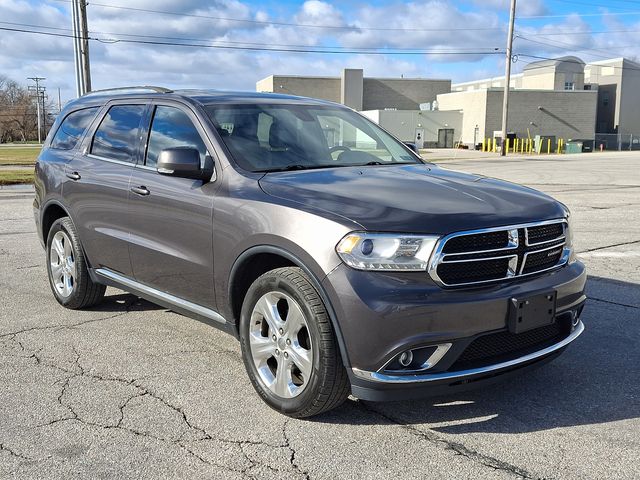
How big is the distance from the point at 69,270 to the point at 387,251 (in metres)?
3.71

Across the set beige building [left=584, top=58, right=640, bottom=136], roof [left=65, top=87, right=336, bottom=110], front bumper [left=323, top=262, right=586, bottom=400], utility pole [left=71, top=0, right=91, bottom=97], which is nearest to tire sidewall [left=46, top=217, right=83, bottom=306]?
roof [left=65, top=87, right=336, bottom=110]

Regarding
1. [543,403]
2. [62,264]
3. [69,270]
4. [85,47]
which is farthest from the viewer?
[85,47]

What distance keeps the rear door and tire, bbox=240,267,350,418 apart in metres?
1.64

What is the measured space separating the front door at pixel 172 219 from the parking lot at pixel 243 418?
0.58 meters

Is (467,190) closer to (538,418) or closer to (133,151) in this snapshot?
(538,418)

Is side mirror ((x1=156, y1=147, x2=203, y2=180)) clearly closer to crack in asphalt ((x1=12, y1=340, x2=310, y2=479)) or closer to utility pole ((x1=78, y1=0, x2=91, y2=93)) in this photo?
crack in asphalt ((x1=12, y1=340, x2=310, y2=479))

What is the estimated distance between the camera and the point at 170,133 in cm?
475

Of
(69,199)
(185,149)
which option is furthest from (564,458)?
(69,199)

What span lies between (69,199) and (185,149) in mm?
2050

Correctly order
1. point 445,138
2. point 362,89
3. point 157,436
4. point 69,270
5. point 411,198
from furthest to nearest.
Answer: point 362,89
point 445,138
point 69,270
point 411,198
point 157,436

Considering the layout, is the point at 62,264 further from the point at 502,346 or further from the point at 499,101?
the point at 499,101

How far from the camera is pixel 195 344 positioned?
4.97 metres

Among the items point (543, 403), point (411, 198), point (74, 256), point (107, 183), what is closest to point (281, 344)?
point (411, 198)

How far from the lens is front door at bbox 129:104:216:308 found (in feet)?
13.8
